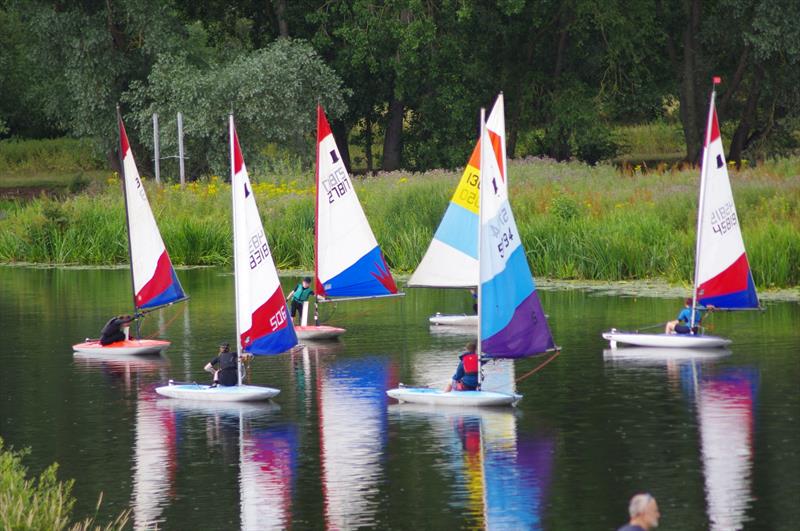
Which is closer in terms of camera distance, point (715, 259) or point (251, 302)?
point (251, 302)

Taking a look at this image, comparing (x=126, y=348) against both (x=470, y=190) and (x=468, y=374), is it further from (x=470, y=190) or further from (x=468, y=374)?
(x=468, y=374)

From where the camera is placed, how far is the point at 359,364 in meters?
31.6

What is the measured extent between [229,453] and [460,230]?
44.0ft

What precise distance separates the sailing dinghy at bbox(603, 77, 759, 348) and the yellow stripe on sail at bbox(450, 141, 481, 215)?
4.35 metres

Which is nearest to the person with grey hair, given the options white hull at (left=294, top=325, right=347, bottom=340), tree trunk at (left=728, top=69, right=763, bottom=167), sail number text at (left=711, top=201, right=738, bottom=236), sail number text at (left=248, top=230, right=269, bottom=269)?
sail number text at (left=248, top=230, right=269, bottom=269)

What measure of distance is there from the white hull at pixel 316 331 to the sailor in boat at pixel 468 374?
8.92 m

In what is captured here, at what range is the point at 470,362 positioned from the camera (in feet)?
83.9

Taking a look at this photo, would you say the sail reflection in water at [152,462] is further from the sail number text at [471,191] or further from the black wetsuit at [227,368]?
the sail number text at [471,191]

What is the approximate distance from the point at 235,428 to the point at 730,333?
45.2ft

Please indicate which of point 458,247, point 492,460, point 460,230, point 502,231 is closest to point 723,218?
point 460,230

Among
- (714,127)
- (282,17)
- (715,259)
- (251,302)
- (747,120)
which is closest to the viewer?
(251,302)

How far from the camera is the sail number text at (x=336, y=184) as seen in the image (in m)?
35.6

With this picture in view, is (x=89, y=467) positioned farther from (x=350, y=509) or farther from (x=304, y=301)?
(x=304, y=301)

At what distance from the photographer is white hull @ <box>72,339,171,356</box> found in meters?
33.5
